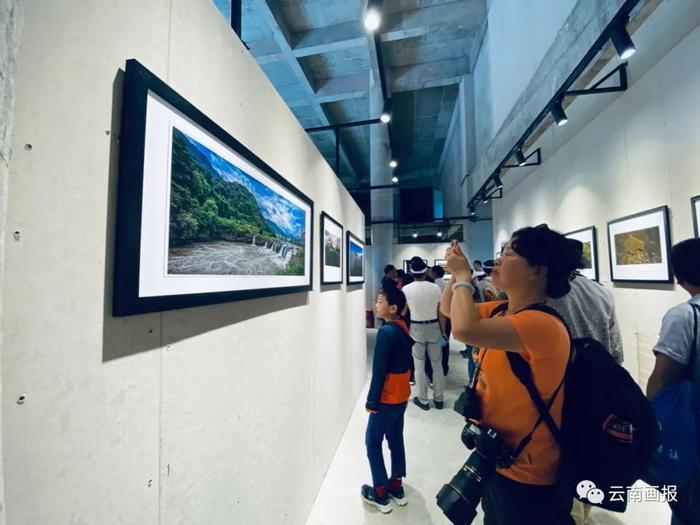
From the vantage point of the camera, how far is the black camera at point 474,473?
1.06 metres

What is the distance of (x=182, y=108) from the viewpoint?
853mm

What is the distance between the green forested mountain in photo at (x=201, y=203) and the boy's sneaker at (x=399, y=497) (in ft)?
6.98

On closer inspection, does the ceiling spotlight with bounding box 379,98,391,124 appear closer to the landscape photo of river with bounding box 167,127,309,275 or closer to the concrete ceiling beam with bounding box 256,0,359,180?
the concrete ceiling beam with bounding box 256,0,359,180

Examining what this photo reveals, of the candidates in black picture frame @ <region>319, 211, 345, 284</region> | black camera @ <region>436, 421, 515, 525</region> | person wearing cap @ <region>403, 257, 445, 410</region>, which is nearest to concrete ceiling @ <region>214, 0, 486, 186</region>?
black picture frame @ <region>319, 211, 345, 284</region>

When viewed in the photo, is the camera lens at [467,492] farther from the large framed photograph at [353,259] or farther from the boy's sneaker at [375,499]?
the large framed photograph at [353,259]

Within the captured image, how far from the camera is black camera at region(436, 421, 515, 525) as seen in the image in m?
1.06

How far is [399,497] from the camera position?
6.87 ft

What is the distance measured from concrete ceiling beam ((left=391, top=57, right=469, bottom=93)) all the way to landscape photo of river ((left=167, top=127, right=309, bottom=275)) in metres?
5.99

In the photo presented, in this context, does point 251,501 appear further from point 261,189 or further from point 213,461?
point 261,189

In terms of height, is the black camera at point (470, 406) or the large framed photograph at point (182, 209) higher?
the large framed photograph at point (182, 209)

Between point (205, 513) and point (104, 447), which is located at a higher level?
point (104, 447)

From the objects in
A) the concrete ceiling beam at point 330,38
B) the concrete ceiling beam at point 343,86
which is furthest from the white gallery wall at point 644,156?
the concrete ceiling beam at point 343,86

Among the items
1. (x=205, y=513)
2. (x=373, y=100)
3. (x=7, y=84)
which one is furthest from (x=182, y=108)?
(x=373, y=100)

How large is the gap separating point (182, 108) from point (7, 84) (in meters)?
0.49
